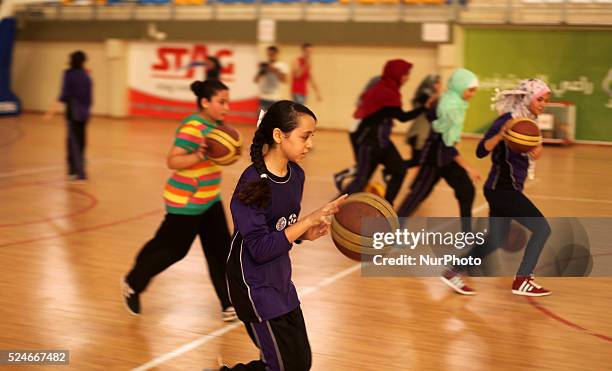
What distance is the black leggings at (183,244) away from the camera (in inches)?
237

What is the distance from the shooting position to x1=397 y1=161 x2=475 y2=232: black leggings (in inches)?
303

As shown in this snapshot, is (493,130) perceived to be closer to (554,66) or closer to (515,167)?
(515,167)

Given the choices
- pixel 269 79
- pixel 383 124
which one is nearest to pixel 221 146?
pixel 383 124

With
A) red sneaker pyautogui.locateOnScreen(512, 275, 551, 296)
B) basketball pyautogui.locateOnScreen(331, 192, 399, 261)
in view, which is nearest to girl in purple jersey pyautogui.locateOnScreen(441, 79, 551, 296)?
red sneaker pyautogui.locateOnScreen(512, 275, 551, 296)

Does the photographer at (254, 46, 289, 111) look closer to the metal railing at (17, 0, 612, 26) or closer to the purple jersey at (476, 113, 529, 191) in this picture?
the metal railing at (17, 0, 612, 26)

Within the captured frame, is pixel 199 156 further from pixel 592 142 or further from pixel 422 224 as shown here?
pixel 592 142

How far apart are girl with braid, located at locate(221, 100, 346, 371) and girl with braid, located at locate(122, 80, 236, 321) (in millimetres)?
2003

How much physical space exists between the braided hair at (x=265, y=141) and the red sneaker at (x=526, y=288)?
12.3 feet

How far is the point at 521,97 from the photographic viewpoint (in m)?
6.76

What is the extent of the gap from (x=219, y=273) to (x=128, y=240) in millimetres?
3019

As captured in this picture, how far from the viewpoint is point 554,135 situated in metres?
17.2

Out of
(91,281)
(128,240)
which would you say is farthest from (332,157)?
(91,281)

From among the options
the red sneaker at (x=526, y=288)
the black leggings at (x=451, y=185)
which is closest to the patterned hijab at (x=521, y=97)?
the black leggings at (x=451, y=185)

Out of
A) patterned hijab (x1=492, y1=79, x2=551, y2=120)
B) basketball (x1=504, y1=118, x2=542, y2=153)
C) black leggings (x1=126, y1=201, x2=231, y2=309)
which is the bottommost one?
black leggings (x1=126, y1=201, x2=231, y2=309)
